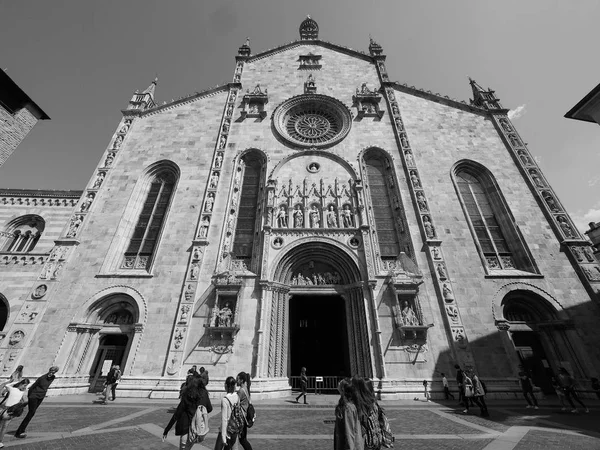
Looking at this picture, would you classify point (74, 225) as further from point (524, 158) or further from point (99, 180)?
point (524, 158)

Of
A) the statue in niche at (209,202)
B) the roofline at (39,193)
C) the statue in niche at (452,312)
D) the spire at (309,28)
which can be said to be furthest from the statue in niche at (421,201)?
the roofline at (39,193)

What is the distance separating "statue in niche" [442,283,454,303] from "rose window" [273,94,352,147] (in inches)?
448

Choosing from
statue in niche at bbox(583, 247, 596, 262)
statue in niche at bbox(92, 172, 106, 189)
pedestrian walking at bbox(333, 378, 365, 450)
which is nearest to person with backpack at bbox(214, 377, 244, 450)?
pedestrian walking at bbox(333, 378, 365, 450)

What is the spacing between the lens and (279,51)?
1008 inches

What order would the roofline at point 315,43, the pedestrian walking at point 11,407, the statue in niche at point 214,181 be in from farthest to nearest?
the roofline at point 315,43 → the statue in niche at point 214,181 → the pedestrian walking at point 11,407

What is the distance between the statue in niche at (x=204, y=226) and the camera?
15814 mm

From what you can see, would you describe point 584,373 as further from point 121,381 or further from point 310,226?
point 121,381

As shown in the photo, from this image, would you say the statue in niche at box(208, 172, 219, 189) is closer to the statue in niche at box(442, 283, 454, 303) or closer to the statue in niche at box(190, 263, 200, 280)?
the statue in niche at box(190, 263, 200, 280)

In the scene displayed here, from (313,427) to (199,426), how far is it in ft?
14.3

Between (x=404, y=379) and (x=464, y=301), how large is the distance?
4.92 m

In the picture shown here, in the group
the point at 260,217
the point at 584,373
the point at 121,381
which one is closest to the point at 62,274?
the point at 121,381

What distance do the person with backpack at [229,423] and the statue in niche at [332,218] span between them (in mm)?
12173

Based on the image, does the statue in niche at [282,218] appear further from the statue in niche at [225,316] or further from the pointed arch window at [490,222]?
the pointed arch window at [490,222]

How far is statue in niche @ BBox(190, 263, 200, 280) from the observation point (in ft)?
47.6
